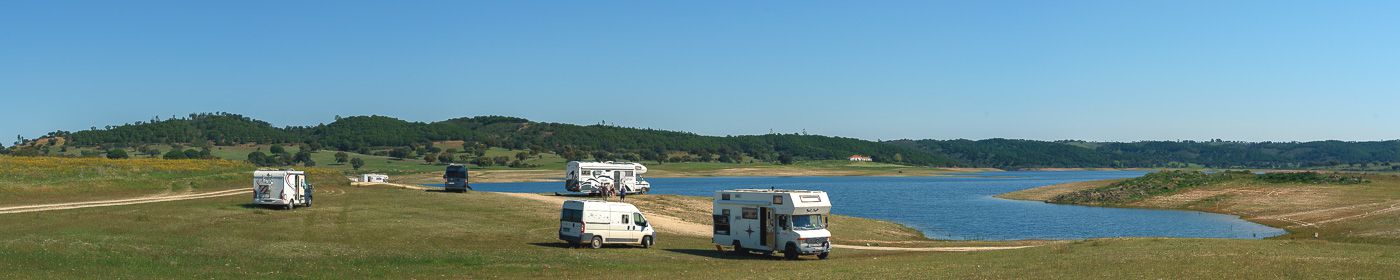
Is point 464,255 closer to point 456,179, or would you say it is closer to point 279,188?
point 279,188

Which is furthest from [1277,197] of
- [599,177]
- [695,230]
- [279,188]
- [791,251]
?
[279,188]

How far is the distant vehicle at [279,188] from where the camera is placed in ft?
184

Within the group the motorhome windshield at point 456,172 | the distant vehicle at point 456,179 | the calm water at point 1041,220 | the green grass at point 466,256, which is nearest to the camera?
the green grass at point 466,256

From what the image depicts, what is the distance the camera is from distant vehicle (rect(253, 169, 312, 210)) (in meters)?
56.2

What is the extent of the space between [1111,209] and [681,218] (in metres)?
49.0

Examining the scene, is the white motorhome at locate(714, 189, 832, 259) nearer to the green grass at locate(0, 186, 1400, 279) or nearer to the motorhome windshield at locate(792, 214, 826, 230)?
the motorhome windshield at locate(792, 214, 826, 230)

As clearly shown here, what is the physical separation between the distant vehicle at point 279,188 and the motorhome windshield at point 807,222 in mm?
30403

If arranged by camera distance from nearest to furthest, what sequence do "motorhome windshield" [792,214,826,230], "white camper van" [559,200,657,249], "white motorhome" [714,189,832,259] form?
"white motorhome" [714,189,832,259], "motorhome windshield" [792,214,826,230], "white camper van" [559,200,657,249]

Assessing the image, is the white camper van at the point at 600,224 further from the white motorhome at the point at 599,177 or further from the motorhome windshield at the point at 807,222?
the white motorhome at the point at 599,177

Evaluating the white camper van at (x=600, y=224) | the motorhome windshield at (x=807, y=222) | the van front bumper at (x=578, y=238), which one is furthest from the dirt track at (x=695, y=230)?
the van front bumper at (x=578, y=238)

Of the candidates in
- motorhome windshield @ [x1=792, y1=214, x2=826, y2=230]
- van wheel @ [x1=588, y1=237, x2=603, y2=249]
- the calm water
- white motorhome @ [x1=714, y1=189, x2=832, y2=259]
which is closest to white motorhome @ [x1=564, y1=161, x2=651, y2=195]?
the calm water

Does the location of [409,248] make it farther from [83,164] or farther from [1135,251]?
[83,164]

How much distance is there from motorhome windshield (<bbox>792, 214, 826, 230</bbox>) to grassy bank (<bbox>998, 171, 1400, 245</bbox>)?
26.6m

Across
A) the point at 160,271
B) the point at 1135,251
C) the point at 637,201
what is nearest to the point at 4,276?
the point at 160,271
